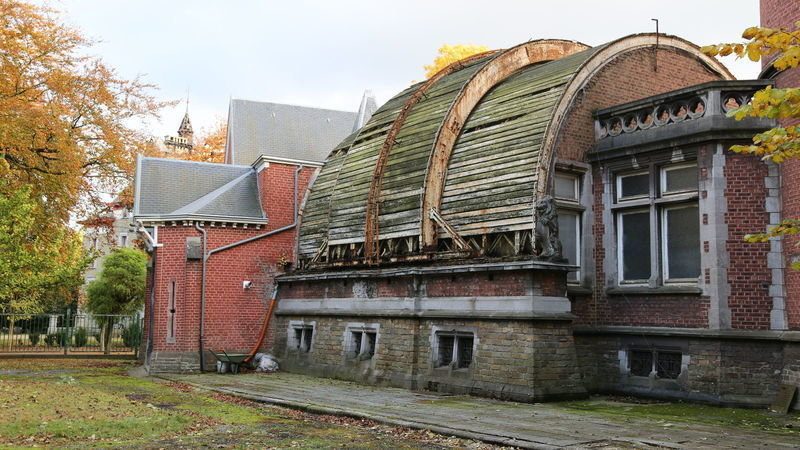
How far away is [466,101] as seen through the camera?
1894cm

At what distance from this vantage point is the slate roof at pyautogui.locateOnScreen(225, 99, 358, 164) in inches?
1242

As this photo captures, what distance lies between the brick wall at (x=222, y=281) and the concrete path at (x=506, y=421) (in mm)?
5087

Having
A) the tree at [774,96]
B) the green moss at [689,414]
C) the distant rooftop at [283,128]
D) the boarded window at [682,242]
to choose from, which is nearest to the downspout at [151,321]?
the distant rooftop at [283,128]

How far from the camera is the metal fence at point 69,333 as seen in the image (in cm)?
3056

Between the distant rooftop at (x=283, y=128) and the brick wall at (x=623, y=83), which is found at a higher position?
the distant rooftop at (x=283, y=128)

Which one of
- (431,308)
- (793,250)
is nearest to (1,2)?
(431,308)

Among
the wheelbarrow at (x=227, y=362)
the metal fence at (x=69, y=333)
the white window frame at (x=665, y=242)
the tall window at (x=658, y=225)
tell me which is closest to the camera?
the tall window at (x=658, y=225)

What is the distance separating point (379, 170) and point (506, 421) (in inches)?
392

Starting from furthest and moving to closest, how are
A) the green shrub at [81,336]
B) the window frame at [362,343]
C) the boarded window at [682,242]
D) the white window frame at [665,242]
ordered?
1. the green shrub at [81,336]
2. the window frame at [362,343]
3. the white window frame at [665,242]
4. the boarded window at [682,242]

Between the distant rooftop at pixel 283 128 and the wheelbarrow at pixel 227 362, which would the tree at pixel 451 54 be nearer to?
the distant rooftop at pixel 283 128

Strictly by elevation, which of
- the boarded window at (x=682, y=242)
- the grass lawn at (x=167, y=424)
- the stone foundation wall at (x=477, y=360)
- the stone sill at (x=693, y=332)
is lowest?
the grass lawn at (x=167, y=424)

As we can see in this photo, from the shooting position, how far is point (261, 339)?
2278 cm

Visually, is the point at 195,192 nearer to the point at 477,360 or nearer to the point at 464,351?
the point at 464,351

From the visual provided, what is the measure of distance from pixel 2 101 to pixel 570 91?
1661 cm
